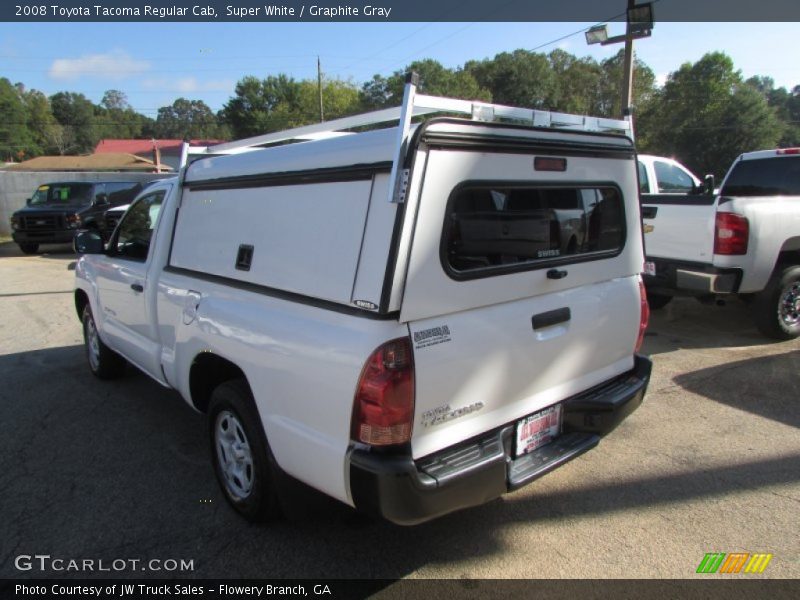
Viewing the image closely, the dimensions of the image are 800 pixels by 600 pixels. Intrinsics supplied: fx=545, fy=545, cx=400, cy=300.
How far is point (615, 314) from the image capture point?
315 centimetres

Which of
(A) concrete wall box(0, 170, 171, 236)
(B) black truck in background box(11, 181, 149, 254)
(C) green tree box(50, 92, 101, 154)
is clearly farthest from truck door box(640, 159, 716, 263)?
(C) green tree box(50, 92, 101, 154)

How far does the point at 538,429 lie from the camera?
2766 mm

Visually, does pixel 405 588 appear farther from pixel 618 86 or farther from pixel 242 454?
pixel 618 86

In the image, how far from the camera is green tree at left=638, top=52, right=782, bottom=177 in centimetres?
4594

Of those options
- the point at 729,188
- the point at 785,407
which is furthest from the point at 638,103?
the point at 785,407

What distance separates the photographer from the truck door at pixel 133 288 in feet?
13.0

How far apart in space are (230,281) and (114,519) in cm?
151

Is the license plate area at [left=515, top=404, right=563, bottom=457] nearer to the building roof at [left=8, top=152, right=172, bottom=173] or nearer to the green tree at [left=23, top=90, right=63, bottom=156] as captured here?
the building roof at [left=8, top=152, right=172, bottom=173]

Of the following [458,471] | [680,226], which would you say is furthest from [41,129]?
[458,471]

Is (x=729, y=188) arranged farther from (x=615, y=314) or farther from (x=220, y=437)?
(x=220, y=437)

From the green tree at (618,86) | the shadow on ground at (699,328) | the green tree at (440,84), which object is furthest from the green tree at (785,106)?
the shadow on ground at (699,328)
